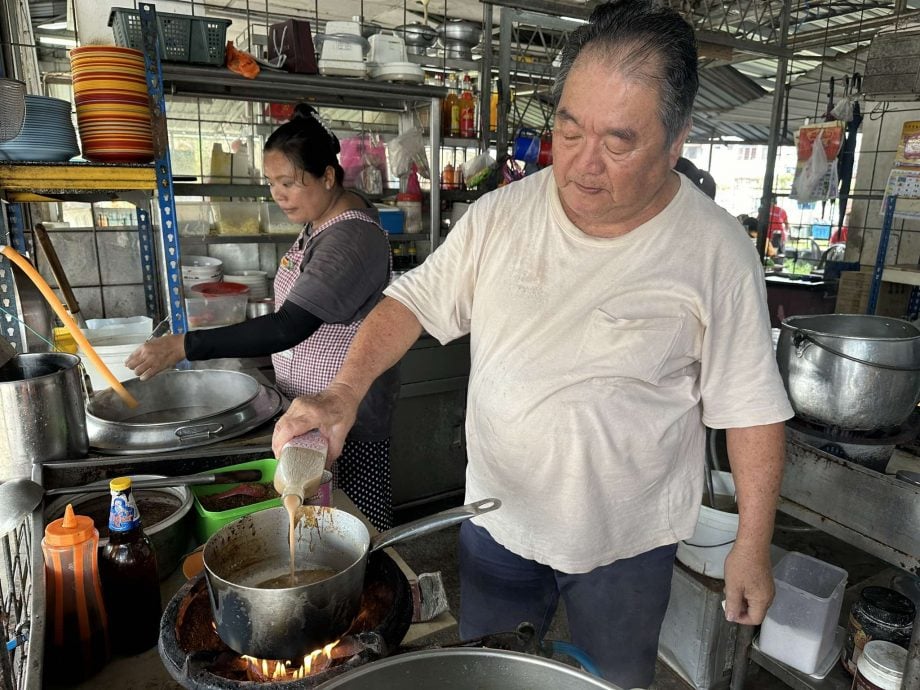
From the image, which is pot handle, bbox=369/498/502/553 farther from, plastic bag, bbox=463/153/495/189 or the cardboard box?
plastic bag, bbox=463/153/495/189

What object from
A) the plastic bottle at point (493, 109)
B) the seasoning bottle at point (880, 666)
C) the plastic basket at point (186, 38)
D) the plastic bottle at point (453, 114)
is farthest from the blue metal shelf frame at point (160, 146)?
the seasoning bottle at point (880, 666)

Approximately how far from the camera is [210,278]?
10.8ft

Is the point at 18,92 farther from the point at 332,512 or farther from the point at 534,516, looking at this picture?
the point at 534,516

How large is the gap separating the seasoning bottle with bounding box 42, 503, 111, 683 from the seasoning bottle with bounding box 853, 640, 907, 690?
6.31ft

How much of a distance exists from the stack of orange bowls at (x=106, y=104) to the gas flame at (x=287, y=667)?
193 cm

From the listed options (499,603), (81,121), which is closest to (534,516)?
(499,603)

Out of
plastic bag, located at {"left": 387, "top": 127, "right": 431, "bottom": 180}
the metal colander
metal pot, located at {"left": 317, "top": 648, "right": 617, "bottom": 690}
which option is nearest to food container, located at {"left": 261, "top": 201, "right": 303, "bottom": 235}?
plastic bag, located at {"left": 387, "top": 127, "right": 431, "bottom": 180}

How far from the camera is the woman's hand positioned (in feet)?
5.63

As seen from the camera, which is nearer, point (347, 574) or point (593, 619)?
point (347, 574)

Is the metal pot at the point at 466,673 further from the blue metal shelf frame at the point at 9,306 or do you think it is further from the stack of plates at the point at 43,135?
the stack of plates at the point at 43,135

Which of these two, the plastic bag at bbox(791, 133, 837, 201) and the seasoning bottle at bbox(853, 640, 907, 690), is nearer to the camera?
the seasoning bottle at bbox(853, 640, 907, 690)

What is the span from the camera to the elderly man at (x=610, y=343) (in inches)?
43.6

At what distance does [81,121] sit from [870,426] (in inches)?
103

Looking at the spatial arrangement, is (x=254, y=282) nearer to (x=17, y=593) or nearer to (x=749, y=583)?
(x=17, y=593)
